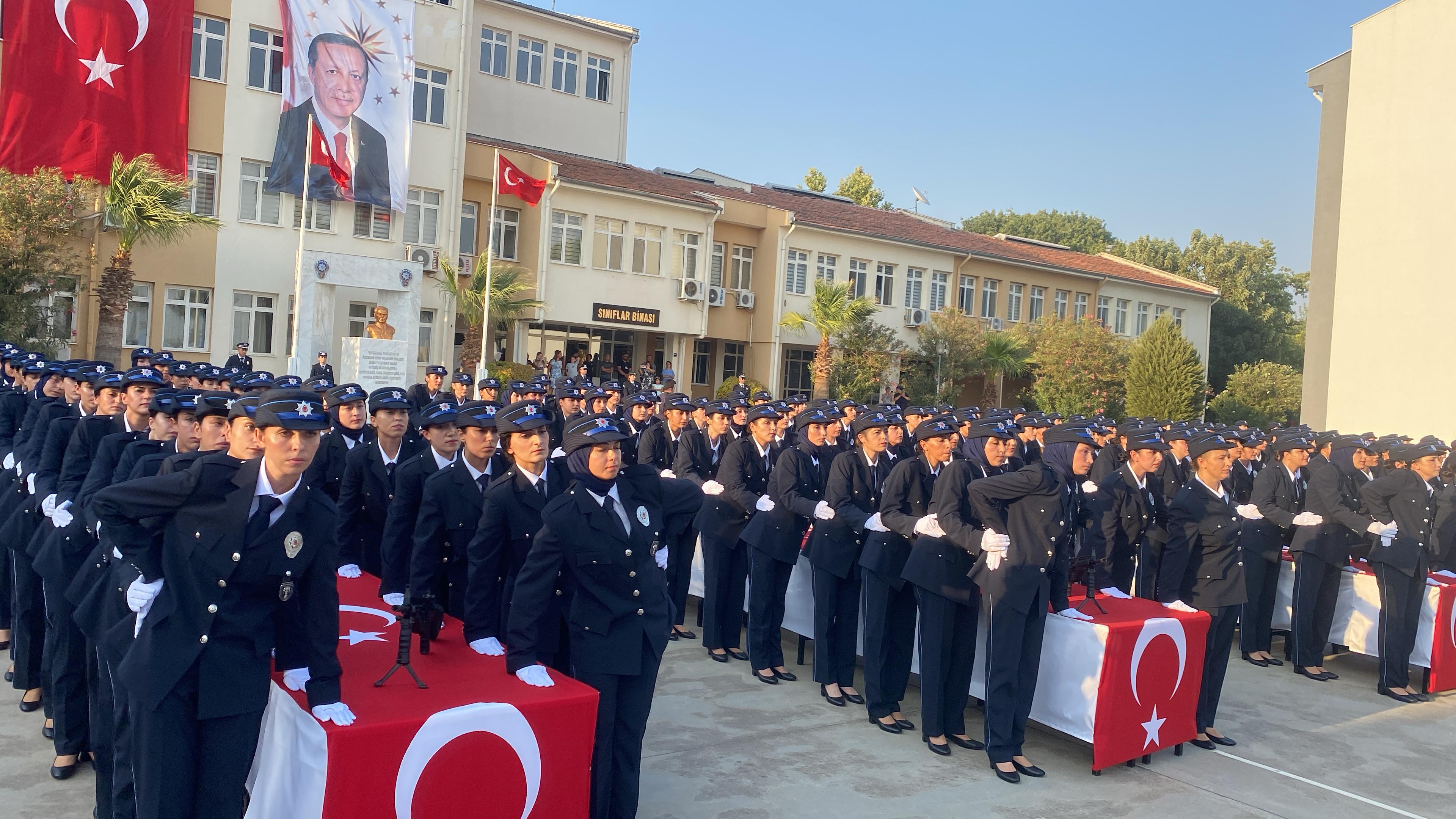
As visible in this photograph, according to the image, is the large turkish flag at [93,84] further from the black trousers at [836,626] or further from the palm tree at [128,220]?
the black trousers at [836,626]

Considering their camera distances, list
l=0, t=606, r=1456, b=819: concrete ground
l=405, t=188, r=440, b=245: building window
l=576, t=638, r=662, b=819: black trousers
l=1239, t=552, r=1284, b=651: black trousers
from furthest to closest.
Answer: l=405, t=188, r=440, b=245: building window, l=1239, t=552, r=1284, b=651: black trousers, l=0, t=606, r=1456, b=819: concrete ground, l=576, t=638, r=662, b=819: black trousers

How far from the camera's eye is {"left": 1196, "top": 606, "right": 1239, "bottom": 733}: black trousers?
747 centimetres

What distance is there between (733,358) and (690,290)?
4.18 meters

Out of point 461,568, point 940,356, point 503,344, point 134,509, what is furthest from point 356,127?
point 134,509

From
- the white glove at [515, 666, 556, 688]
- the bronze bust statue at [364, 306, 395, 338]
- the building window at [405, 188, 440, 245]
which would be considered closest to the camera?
the white glove at [515, 666, 556, 688]

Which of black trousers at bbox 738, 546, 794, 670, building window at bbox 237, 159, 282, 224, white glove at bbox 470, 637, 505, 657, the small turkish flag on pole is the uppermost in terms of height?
the small turkish flag on pole

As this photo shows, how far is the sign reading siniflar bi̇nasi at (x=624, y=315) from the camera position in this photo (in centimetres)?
3130

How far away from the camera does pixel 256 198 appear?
25344 millimetres

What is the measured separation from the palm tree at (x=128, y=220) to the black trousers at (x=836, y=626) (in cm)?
1836

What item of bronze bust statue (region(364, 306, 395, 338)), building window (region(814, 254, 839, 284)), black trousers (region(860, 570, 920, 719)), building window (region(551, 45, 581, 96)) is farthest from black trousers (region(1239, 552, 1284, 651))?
building window (region(551, 45, 581, 96))

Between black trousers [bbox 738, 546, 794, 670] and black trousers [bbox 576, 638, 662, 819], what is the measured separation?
3.37 metres

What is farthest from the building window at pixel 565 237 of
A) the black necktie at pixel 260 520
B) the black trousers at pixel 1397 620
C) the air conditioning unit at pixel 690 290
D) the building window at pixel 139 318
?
the black necktie at pixel 260 520

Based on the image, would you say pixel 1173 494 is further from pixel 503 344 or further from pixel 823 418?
pixel 503 344

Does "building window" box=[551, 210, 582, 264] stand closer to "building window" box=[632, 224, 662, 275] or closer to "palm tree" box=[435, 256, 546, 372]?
"building window" box=[632, 224, 662, 275]
